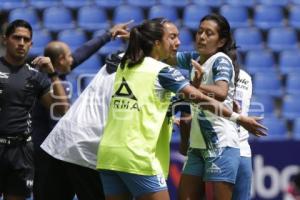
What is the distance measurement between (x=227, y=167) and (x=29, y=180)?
1.82 metres

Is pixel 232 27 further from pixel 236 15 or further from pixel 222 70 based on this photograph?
pixel 222 70

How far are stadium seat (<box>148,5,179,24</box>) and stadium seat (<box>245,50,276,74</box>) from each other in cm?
137

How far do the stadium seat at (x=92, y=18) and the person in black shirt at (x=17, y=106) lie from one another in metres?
5.85

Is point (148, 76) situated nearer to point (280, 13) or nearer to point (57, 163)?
point (57, 163)

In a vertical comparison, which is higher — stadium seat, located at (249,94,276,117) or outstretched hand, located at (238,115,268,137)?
outstretched hand, located at (238,115,268,137)

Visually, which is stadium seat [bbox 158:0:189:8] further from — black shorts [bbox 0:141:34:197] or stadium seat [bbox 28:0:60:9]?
black shorts [bbox 0:141:34:197]

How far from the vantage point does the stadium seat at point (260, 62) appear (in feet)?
39.5

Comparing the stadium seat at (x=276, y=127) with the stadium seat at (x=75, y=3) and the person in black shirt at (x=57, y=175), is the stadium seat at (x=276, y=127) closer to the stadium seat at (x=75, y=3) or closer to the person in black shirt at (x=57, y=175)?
the stadium seat at (x=75, y=3)

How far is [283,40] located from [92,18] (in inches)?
117

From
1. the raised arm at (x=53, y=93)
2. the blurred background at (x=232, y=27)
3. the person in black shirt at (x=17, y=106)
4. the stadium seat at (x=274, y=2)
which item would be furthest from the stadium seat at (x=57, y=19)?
the person in black shirt at (x=17, y=106)

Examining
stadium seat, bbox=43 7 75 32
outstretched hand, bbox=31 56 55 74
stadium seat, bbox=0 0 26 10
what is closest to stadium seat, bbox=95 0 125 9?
stadium seat, bbox=43 7 75 32

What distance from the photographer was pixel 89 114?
6.57m

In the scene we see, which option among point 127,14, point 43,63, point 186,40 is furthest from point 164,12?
point 43,63

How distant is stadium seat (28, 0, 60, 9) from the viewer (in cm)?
1323
